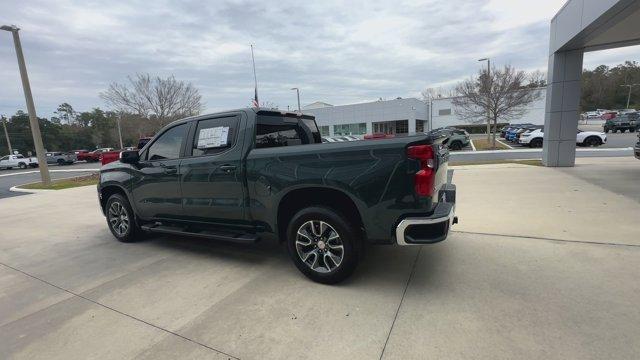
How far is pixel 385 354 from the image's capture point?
2.47 metres

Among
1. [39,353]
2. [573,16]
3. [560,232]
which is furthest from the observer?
[573,16]

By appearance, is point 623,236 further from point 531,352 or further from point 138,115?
point 138,115

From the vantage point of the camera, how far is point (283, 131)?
4.48 metres

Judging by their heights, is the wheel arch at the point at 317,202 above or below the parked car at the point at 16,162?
above

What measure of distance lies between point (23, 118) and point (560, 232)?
83.3 m

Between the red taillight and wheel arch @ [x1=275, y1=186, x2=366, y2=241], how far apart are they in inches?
25.9

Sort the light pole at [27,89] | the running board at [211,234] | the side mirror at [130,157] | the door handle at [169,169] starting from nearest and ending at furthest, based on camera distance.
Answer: the running board at [211,234], the door handle at [169,169], the side mirror at [130,157], the light pole at [27,89]

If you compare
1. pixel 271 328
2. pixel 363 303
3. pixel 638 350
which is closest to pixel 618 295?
pixel 638 350

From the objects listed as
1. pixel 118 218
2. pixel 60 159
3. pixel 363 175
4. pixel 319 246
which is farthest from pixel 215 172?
pixel 60 159

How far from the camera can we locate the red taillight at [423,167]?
9.86ft

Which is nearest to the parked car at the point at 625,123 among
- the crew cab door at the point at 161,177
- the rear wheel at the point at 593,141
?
the rear wheel at the point at 593,141

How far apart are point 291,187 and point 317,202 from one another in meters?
0.34

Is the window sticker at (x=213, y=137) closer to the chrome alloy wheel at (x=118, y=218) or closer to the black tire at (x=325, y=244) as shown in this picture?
the black tire at (x=325, y=244)

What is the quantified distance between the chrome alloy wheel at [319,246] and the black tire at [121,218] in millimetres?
3291
